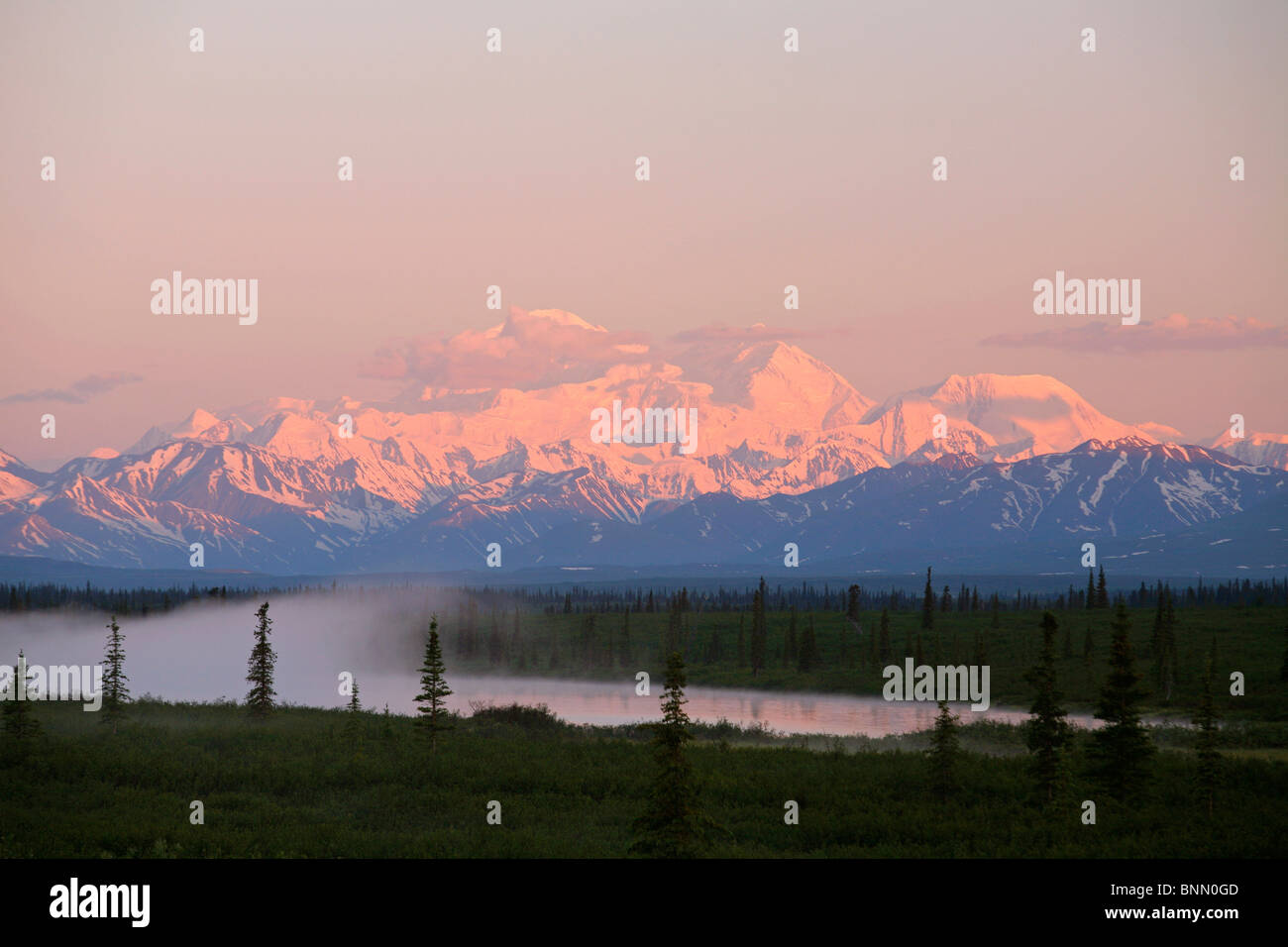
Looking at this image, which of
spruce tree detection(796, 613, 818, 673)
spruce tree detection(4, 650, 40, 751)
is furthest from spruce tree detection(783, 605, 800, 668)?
spruce tree detection(4, 650, 40, 751)

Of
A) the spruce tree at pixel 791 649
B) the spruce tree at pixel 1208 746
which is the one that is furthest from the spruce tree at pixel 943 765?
the spruce tree at pixel 791 649

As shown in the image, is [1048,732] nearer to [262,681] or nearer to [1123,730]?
[1123,730]

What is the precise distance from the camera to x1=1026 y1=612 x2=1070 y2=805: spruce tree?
43062 millimetres

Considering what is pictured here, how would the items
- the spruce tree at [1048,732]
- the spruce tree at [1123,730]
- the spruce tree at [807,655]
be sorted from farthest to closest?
the spruce tree at [807,655] < the spruce tree at [1123,730] < the spruce tree at [1048,732]

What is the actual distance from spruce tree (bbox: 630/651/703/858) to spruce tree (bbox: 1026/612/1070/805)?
15.0 m

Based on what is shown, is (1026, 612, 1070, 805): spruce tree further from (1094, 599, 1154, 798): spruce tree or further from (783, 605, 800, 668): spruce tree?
(783, 605, 800, 668): spruce tree

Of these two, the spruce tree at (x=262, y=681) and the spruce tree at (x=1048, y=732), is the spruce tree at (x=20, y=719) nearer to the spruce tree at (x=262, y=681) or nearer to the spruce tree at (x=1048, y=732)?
the spruce tree at (x=262, y=681)

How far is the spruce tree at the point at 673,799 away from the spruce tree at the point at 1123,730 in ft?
60.9

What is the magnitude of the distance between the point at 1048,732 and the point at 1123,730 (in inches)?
153

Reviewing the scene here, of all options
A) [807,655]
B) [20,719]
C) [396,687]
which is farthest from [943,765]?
[396,687]

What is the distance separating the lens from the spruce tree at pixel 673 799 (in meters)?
33.8

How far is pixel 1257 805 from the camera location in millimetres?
43375
